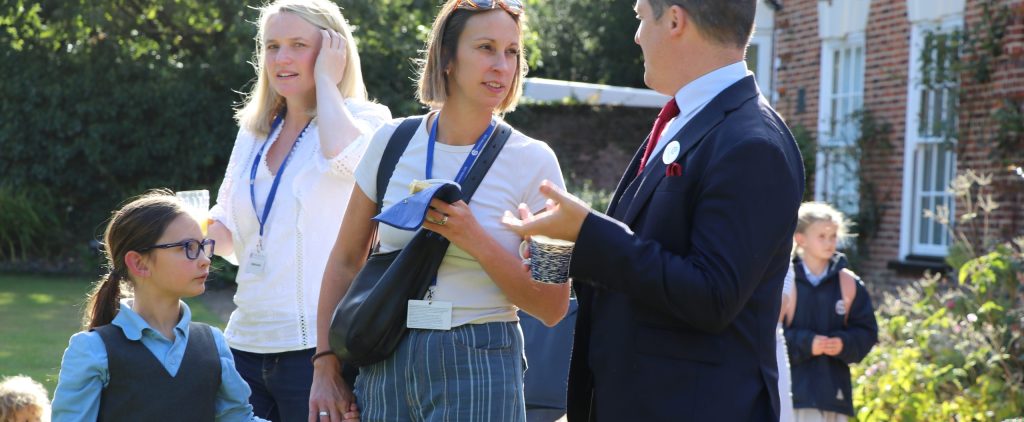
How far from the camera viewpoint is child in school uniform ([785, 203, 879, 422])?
6199 millimetres

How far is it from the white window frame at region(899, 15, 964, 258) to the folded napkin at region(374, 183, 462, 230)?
410 inches

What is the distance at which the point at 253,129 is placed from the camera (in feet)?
13.8

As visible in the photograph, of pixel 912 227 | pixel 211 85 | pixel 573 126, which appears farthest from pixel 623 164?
pixel 912 227

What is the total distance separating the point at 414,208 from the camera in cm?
279

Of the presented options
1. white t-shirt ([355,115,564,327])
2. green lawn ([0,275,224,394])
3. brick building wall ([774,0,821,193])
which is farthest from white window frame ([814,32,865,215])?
white t-shirt ([355,115,564,327])

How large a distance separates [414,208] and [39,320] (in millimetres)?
10846

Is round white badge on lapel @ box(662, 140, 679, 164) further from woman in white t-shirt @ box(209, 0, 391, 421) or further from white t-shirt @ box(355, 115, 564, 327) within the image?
woman in white t-shirt @ box(209, 0, 391, 421)

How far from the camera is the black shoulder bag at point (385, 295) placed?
2.99 meters

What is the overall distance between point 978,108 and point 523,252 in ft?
33.2

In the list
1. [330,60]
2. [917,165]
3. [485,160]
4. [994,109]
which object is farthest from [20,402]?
[917,165]

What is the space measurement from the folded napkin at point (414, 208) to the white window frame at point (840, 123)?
1159 centimetres

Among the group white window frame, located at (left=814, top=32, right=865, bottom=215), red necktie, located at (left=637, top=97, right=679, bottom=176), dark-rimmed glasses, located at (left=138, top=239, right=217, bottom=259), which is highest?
white window frame, located at (left=814, top=32, right=865, bottom=215)

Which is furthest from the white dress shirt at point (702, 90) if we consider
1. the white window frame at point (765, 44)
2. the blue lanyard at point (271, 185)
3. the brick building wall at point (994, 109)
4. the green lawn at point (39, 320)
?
the white window frame at point (765, 44)

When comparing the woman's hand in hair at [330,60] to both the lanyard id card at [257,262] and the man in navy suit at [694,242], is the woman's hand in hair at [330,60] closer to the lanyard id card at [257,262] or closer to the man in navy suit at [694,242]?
the lanyard id card at [257,262]
